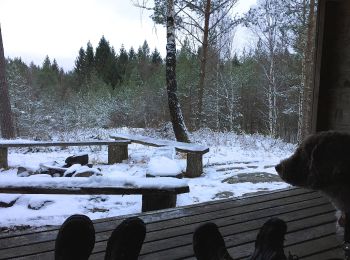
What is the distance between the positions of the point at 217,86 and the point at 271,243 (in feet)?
65.6

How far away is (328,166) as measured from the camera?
4.96ft

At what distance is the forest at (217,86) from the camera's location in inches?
572

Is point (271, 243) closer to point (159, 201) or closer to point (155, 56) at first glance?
point (159, 201)

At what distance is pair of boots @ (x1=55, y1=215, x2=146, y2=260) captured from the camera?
1572 millimetres

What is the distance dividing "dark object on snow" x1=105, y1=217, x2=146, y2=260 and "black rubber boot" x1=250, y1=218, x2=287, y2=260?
54cm

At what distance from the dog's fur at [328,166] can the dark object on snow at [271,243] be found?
27 centimetres

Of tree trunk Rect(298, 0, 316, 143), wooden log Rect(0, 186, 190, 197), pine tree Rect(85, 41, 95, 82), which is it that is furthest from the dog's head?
pine tree Rect(85, 41, 95, 82)

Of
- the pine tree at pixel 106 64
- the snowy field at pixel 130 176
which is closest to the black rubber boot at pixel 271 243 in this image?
the snowy field at pixel 130 176

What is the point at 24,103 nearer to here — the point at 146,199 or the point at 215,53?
the point at 215,53

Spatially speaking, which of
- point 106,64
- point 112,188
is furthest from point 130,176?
point 106,64

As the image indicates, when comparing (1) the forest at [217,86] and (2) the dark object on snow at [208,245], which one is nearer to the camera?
(2) the dark object on snow at [208,245]

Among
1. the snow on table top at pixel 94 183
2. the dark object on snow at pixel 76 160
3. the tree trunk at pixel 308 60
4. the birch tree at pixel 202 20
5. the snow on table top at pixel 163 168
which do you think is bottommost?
the dark object on snow at pixel 76 160

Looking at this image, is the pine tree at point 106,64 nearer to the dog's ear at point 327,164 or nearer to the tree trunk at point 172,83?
the tree trunk at point 172,83

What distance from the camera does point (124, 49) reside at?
139 ft
